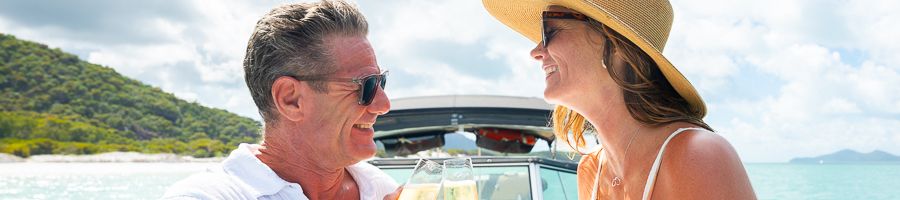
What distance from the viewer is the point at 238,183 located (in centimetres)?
156

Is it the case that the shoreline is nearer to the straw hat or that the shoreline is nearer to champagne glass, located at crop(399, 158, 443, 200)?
the straw hat

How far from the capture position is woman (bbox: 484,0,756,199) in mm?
1702

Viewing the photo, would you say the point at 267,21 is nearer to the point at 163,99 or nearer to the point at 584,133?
the point at 584,133

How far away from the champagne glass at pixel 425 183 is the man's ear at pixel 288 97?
16.9 inches

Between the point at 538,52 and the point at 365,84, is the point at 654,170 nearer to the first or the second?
the point at 538,52

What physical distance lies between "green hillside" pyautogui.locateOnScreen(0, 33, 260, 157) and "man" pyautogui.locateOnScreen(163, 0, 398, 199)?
40.2 metres

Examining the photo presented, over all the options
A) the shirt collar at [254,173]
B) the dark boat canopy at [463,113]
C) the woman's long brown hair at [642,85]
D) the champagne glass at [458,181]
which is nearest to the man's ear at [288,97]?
the shirt collar at [254,173]

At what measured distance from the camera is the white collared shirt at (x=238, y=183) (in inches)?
57.8

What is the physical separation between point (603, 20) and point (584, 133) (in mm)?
668

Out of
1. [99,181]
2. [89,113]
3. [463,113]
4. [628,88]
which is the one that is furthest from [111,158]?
[628,88]

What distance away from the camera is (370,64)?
1.75m

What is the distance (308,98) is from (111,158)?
4143 centimetres

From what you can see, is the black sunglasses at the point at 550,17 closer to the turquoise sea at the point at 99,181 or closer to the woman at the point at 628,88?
the woman at the point at 628,88

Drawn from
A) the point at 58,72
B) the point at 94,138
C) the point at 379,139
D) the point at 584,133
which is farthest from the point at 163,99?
the point at 584,133
